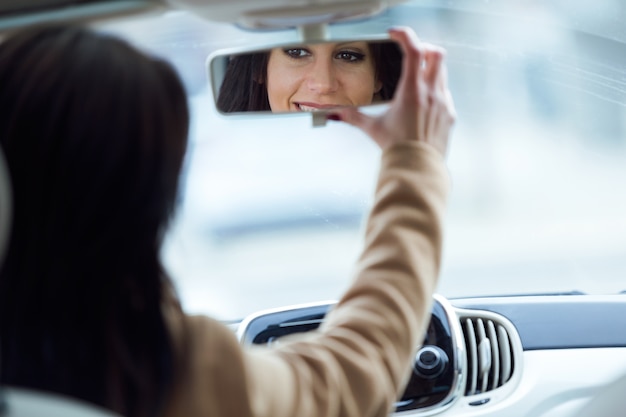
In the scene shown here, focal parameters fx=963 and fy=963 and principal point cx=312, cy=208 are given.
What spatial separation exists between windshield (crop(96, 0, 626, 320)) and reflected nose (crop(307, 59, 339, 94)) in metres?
0.97

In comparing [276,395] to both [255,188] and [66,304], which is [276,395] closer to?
[66,304]

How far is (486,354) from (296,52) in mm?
1113

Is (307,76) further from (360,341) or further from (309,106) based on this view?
(360,341)

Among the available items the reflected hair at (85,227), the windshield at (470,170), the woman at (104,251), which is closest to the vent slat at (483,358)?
the windshield at (470,170)

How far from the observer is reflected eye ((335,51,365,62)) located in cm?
216

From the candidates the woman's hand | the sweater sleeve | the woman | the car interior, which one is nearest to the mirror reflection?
the woman's hand

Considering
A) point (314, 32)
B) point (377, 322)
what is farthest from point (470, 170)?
point (377, 322)

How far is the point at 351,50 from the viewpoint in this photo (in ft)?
7.32

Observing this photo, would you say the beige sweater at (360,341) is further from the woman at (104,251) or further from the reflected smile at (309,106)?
the reflected smile at (309,106)

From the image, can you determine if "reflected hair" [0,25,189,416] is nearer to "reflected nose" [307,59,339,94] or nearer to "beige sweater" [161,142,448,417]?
"beige sweater" [161,142,448,417]

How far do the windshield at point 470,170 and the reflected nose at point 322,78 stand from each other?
0.97m

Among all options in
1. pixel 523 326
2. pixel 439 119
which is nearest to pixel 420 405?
pixel 523 326

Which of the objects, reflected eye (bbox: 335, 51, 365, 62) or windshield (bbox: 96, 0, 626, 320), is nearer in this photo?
reflected eye (bbox: 335, 51, 365, 62)

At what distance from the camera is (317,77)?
2.49 metres
